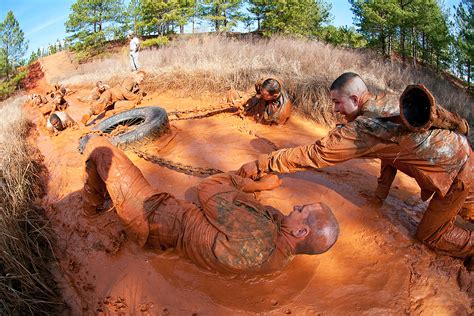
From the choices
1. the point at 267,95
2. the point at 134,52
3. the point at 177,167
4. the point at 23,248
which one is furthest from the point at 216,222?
the point at 134,52

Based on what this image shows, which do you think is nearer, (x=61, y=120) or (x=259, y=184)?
(x=259, y=184)

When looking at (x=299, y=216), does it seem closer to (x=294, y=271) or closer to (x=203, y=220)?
(x=294, y=271)

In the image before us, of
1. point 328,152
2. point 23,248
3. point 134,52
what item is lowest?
point 23,248

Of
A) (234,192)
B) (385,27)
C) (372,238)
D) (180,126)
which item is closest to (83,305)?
(234,192)

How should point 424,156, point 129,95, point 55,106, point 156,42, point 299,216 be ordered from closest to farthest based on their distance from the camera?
point 299,216
point 424,156
point 129,95
point 55,106
point 156,42

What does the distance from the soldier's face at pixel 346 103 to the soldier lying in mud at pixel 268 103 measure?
298 cm

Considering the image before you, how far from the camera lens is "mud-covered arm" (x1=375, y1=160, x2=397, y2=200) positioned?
11.9ft

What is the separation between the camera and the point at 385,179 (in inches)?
144

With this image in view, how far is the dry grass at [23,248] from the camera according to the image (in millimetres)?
2736

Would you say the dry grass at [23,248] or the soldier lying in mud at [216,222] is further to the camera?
the dry grass at [23,248]

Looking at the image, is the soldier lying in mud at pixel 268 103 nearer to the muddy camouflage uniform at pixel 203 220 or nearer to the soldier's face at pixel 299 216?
the muddy camouflage uniform at pixel 203 220

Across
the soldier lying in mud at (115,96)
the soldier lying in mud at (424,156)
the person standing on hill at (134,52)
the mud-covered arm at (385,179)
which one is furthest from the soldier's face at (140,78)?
the mud-covered arm at (385,179)

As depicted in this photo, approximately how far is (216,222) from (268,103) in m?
4.34

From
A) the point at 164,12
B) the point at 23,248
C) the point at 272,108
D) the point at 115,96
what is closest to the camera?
the point at 23,248
